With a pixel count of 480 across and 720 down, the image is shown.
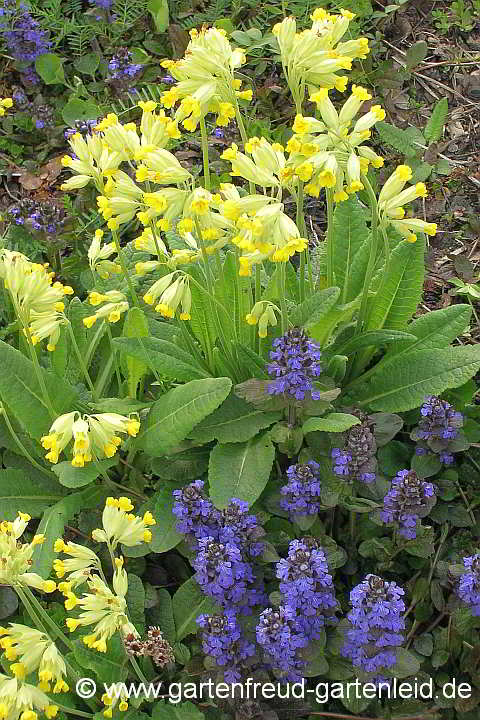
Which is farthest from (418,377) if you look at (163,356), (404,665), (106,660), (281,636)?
(106,660)

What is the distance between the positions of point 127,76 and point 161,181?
268 cm

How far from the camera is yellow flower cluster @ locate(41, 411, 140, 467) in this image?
265 centimetres

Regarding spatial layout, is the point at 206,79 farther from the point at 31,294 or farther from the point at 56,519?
the point at 56,519

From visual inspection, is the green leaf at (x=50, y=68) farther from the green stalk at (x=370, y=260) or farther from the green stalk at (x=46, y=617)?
the green stalk at (x=46, y=617)

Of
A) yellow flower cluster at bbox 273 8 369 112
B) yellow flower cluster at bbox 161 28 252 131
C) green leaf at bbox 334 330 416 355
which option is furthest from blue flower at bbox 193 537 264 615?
yellow flower cluster at bbox 273 8 369 112

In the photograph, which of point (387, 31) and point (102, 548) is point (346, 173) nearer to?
point (102, 548)

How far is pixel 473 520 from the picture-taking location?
3.17 m

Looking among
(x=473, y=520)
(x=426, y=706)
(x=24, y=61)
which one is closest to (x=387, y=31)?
(x=24, y=61)

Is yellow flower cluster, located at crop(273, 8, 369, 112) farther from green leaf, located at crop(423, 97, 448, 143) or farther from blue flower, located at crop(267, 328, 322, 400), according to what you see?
green leaf, located at crop(423, 97, 448, 143)

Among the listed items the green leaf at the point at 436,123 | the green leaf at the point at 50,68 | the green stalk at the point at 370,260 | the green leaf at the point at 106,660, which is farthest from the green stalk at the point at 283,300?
the green leaf at the point at 50,68

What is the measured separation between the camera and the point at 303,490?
2811 mm

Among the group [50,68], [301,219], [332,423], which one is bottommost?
[332,423]

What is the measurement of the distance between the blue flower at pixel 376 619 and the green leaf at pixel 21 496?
1379 mm

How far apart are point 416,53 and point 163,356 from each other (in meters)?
2.84
